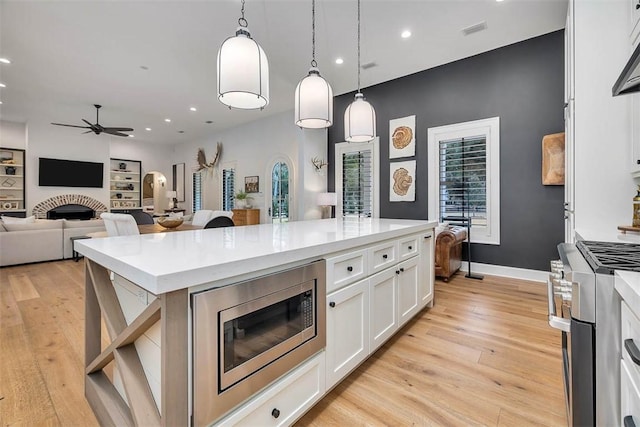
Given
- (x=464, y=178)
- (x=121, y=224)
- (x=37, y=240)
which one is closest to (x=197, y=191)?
(x=37, y=240)

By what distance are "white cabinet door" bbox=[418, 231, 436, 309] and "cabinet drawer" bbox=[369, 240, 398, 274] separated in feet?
1.80

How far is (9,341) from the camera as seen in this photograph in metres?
2.25

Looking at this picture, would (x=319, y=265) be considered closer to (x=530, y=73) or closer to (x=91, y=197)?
(x=530, y=73)

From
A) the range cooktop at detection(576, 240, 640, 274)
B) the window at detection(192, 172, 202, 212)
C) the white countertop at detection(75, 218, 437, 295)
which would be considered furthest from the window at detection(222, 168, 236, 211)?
the range cooktop at detection(576, 240, 640, 274)

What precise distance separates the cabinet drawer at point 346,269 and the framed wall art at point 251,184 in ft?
20.3

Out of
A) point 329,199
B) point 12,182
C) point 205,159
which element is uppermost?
point 205,159

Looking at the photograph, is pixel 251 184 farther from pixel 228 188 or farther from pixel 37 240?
pixel 37 240

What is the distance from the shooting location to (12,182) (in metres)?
7.63

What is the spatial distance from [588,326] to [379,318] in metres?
1.18

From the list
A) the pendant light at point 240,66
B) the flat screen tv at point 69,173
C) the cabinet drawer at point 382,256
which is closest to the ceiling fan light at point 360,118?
the pendant light at point 240,66

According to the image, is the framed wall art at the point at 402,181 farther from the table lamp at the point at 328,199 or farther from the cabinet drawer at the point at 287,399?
the cabinet drawer at the point at 287,399

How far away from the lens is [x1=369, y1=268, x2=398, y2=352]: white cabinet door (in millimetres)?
1822

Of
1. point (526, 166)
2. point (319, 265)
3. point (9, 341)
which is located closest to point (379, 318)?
point (319, 265)

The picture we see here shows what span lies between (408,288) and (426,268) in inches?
17.8
